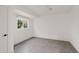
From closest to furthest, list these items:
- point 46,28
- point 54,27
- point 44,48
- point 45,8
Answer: point 44,48, point 45,8, point 54,27, point 46,28

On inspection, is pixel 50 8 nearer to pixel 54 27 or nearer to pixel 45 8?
pixel 45 8

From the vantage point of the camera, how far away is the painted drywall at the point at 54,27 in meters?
5.00

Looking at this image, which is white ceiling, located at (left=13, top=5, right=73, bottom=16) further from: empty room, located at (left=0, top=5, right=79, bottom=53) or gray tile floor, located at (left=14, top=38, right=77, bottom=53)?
gray tile floor, located at (left=14, top=38, right=77, bottom=53)

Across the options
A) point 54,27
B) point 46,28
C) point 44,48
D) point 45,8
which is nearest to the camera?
point 44,48

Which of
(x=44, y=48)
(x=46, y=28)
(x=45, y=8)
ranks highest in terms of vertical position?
(x=45, y=8)

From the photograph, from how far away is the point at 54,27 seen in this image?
18.3 feet

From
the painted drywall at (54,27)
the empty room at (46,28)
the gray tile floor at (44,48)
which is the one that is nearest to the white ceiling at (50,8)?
the empty room at (46,28)

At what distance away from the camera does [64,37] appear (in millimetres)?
5109

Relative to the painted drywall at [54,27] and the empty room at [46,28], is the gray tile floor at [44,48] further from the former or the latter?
the painted drywall at [54,27]

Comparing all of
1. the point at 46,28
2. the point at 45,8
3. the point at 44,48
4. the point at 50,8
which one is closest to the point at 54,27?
the point at 46,28

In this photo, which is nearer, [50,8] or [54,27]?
[50,8]

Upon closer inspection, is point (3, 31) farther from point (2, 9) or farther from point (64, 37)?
point (64, 37)
